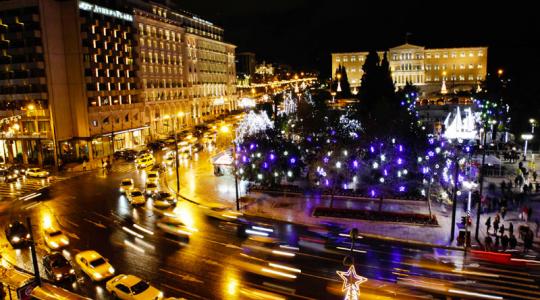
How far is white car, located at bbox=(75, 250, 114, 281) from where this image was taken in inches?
859

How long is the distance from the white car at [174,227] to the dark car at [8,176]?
29597 mm

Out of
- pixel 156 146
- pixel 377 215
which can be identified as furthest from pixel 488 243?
pixel 156 146

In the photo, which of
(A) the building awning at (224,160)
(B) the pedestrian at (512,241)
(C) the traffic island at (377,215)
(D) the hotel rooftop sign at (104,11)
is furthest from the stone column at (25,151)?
(B) the pedestrian at (512,241)

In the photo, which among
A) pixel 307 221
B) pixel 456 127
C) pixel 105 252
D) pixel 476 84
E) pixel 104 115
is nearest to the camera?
pixel 105 252

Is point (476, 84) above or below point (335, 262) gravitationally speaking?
above

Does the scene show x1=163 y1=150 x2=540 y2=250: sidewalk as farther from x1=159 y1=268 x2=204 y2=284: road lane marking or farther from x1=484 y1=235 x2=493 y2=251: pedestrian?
x1=159 y1=268 x2=204 y2=284: road lane marking

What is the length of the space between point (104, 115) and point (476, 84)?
120152mm

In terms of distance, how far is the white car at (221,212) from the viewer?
33.2 metres

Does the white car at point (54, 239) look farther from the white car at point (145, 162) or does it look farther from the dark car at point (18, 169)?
the dark car at point (18, 169)

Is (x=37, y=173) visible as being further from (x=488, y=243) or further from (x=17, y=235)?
(x=488, y=243)

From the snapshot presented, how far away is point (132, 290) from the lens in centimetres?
1920

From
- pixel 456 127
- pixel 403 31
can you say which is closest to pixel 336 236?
pixel 456 127

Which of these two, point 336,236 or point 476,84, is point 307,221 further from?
point 476,84

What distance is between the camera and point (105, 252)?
2578 cm
